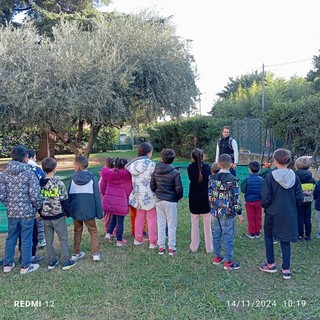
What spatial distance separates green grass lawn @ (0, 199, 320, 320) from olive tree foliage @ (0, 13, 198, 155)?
7.86 m

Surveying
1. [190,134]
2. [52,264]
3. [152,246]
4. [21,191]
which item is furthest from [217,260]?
[190,134]

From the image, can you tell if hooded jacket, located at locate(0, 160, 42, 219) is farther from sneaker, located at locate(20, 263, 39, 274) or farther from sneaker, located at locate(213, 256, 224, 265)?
sneaker, located at locate(213, 256, 224, 265)

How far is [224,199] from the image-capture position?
13.4 ft

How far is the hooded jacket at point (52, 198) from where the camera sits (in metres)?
4.11

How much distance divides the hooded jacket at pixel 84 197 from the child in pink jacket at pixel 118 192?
62 centimetres

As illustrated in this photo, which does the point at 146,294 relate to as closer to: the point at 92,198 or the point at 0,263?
the point at 92,198

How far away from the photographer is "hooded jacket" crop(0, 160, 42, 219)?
13.3 ft

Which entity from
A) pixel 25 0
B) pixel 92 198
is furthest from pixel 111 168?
pixel 25 0

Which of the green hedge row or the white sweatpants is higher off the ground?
the green hedge row

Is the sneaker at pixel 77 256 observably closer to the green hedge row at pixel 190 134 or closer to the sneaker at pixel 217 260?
the sneaker at pixel 217 260

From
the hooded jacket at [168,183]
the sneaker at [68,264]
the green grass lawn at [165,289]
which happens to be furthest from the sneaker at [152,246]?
the sneaker at [68,264]

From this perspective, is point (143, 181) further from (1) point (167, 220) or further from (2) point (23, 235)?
(2) point (23, 235)

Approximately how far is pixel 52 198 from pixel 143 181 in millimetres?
1317

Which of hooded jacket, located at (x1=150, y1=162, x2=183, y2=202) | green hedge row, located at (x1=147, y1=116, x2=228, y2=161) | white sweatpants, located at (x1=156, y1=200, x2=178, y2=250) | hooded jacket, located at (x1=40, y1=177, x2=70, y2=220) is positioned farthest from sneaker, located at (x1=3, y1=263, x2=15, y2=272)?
green hedge row, located at (x1=147, y1=116, x2=228, y2=161)
